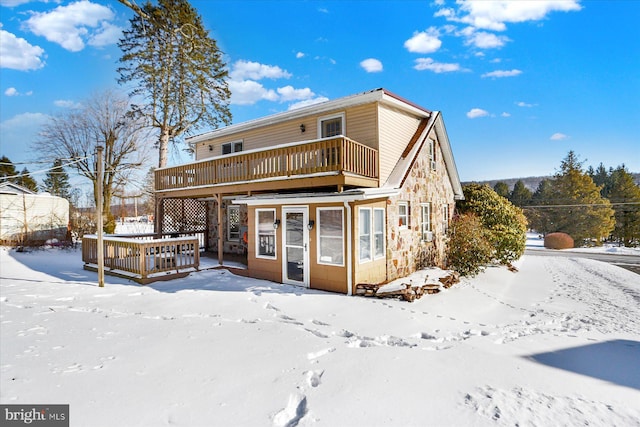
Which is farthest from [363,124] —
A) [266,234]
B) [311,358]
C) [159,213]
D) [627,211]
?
[627,211]

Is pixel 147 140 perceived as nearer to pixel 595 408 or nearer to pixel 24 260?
pixel 24 260

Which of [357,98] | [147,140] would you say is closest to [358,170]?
[357,98]

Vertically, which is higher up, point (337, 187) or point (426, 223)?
point (337, 187)

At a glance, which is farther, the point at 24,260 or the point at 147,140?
the point at 147,140

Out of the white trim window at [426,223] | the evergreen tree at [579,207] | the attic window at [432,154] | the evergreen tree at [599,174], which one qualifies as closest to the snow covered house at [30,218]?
the white trim window at [426,223]

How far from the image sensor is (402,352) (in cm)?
464

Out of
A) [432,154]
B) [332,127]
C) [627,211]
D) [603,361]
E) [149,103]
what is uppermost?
[149,103]

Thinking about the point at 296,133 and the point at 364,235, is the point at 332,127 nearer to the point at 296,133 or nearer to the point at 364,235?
the point at 296,133

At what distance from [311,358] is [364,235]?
4.62 meters

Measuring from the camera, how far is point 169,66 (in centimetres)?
1927

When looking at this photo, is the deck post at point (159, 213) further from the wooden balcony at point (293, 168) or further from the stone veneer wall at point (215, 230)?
the wooden balcony at point (293, 168)

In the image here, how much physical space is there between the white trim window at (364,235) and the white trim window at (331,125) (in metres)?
3.24

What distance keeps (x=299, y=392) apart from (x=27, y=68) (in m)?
21.6

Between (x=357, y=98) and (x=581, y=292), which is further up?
(x=357, y=98)
